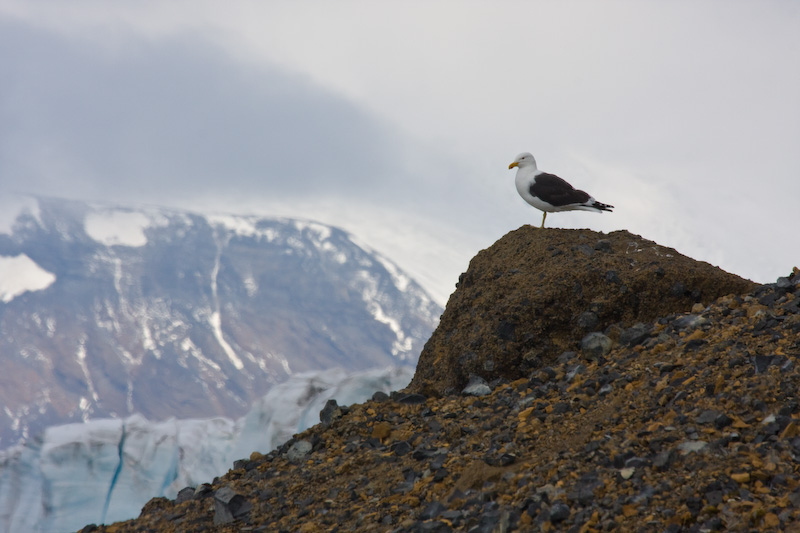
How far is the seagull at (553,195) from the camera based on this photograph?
16.1 metres

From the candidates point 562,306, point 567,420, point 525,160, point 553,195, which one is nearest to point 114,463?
point 525,160

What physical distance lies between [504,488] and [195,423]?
39000 mm

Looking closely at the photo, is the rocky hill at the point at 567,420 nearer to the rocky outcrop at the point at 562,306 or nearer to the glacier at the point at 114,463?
the rocky outcrop at the point at 562,306

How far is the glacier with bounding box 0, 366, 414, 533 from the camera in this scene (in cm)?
3806

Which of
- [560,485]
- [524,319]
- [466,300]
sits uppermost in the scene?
[466,300]

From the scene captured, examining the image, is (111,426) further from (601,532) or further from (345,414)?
(601,532)

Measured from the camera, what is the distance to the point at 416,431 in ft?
37.4

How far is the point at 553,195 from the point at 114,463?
105 feet

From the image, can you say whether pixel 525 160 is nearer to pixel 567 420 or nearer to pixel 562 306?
pixel 562 306

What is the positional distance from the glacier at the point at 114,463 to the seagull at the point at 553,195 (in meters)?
21.9

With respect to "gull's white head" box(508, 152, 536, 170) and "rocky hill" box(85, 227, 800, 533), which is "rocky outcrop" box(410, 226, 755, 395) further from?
"gull's white head" box(508, 152, 536, 170)

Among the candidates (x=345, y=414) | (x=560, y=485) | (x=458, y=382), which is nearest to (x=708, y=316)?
(x=458, y=382)

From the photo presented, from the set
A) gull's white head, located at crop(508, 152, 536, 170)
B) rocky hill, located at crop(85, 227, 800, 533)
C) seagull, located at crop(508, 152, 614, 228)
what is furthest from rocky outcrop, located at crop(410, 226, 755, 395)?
gull's white head, located at crop(508, 152, 536, 170)

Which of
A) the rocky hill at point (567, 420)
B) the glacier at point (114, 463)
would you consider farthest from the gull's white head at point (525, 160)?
the glacier at point (114, 463)
